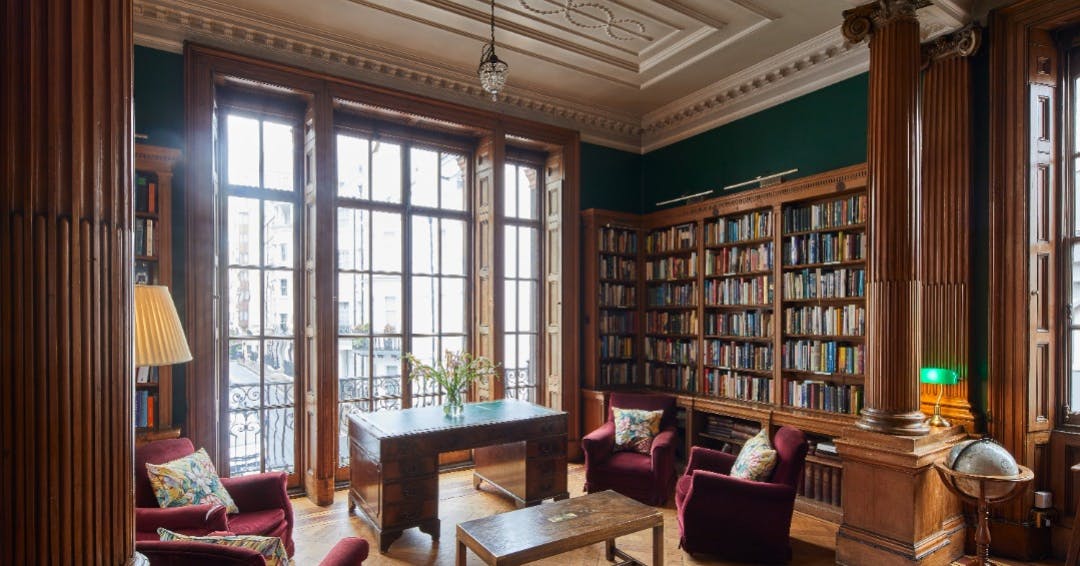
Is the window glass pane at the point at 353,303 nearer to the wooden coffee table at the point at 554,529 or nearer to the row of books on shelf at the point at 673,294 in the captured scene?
the wooden coffee table at the point at 554,529

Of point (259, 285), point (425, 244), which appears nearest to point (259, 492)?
point (259, 285)

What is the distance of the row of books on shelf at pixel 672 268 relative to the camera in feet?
19.9

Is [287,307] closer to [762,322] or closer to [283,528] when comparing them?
[283,528]

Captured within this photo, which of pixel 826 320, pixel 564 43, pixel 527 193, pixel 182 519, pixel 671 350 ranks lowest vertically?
pixel 182 519

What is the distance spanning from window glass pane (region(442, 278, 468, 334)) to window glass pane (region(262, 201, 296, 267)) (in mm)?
1523

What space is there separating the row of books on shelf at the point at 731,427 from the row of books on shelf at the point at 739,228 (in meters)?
1.70

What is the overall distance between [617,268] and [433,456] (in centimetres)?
327

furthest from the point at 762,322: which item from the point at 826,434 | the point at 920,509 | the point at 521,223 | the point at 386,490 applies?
the point at 386,490

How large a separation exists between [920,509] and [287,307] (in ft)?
16.3

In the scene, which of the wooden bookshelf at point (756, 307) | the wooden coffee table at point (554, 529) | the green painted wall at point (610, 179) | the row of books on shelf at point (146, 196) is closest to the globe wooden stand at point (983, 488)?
the wooden bookshelf at point (756, 307)

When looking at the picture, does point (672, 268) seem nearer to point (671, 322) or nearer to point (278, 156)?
point (671, 322)

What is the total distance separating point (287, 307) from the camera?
17.0 feet

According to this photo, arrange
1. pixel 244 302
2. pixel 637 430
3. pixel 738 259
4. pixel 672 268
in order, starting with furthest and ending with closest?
pixel 672 268 < pixel 738 259 < pixel 637 430 < pixel 244 302

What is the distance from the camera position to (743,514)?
379 cm
